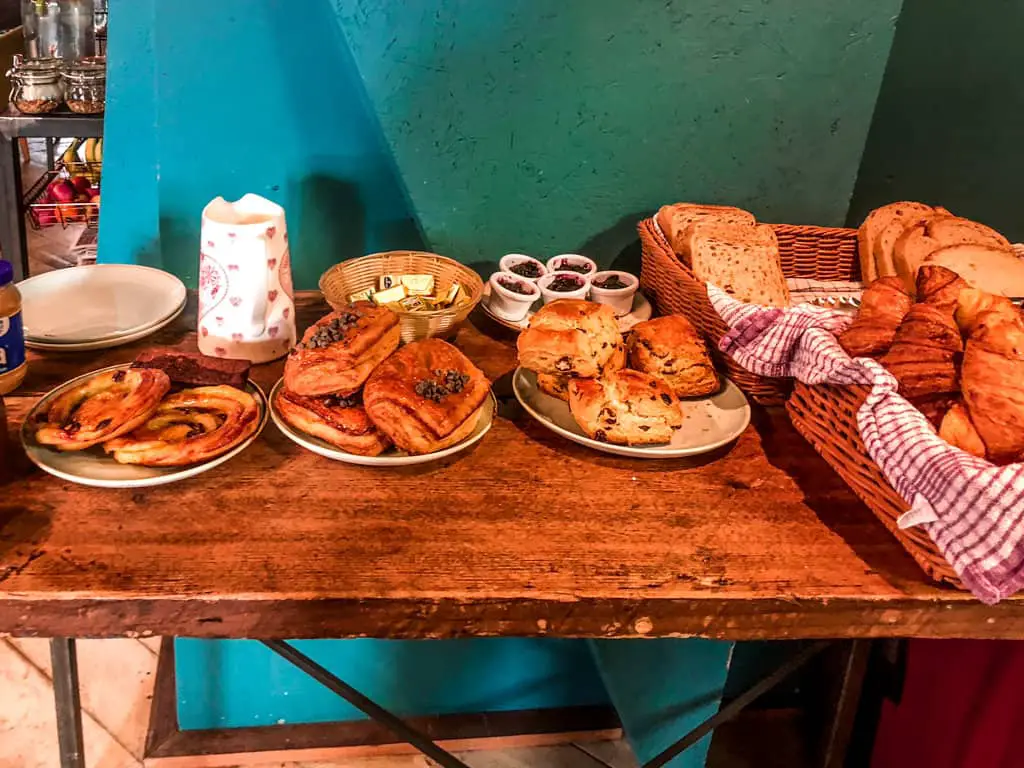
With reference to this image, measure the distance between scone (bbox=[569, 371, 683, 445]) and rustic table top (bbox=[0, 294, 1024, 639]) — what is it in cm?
5

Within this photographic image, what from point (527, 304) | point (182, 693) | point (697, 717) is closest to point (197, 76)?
point (527, 304)

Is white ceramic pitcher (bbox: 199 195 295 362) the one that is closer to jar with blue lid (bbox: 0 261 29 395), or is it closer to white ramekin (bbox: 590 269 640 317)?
jar with blue lid (bbox: 0 261 29 395)

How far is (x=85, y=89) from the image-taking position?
2.93 m

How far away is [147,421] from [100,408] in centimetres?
6

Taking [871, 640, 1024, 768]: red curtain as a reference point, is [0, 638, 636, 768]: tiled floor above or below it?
below

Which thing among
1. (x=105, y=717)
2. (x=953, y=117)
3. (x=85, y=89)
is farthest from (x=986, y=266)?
(x=85, y=89)

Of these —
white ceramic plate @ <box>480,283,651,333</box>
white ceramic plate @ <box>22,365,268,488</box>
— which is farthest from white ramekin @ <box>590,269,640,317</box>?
white ceramic plate @ <box>22,365,268,488</box>

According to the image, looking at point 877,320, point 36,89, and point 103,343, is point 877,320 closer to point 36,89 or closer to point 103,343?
point 103,343

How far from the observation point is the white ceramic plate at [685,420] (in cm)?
119

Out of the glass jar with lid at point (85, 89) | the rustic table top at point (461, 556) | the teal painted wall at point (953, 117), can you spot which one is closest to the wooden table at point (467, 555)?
the rustic table top at point (461, 556)

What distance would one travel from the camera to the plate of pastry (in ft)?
3.50

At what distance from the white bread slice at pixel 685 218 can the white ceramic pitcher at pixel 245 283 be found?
712 millimetres

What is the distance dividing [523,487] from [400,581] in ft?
0.82

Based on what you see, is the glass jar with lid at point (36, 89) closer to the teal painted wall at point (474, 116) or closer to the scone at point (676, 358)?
the teal painted wall at point (474, 116)
